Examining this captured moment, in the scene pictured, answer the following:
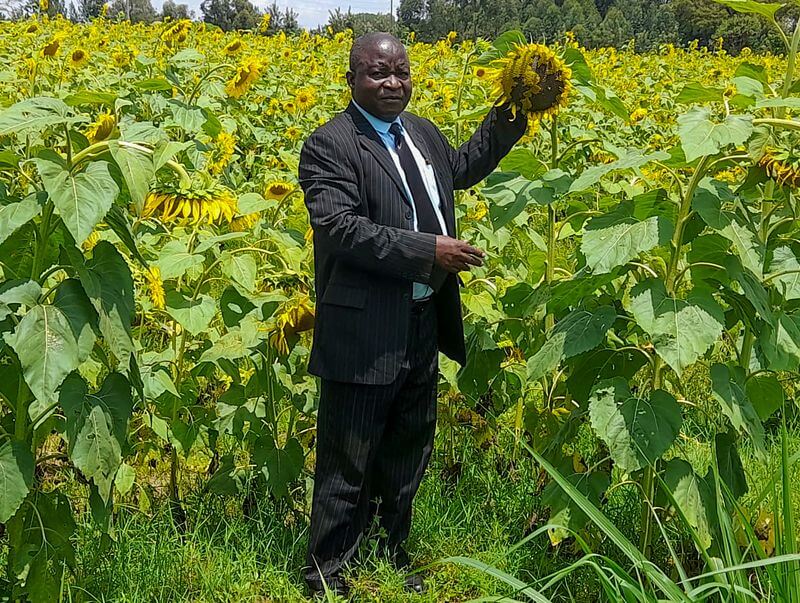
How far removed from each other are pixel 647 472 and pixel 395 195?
1.01m

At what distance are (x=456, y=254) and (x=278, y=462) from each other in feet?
3.10

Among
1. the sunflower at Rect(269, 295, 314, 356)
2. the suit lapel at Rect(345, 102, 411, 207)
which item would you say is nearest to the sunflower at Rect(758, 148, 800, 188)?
the suit lapel at Rect(345, 102, 411, 207)

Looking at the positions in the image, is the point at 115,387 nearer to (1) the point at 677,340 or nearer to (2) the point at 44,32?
(1) the point at 677,340

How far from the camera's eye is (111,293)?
2.14 meters

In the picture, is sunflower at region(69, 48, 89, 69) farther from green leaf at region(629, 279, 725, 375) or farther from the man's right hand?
green leaf at region(629, 279, 725, 375)

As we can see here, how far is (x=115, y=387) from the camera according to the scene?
2232 mm

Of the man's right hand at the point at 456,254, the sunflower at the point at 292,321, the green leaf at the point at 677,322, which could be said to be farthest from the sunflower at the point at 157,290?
the green leaf at the point at 677,322

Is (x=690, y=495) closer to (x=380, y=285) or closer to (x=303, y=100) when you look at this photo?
(x=380, y=285)

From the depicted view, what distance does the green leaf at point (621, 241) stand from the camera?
2197mm

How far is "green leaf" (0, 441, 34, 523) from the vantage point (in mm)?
2076

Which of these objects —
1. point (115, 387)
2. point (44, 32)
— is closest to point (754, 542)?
point (115, 387)

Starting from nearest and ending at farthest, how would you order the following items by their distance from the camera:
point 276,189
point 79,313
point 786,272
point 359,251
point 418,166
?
1. point 79,313
2. point 786,272
3. point 359,251
4. point 418,166
5. point 276,189

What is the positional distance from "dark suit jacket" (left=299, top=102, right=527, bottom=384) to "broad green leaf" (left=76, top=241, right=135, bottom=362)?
56 cm

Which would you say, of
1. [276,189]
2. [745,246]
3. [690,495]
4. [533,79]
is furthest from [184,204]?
[690,495]
